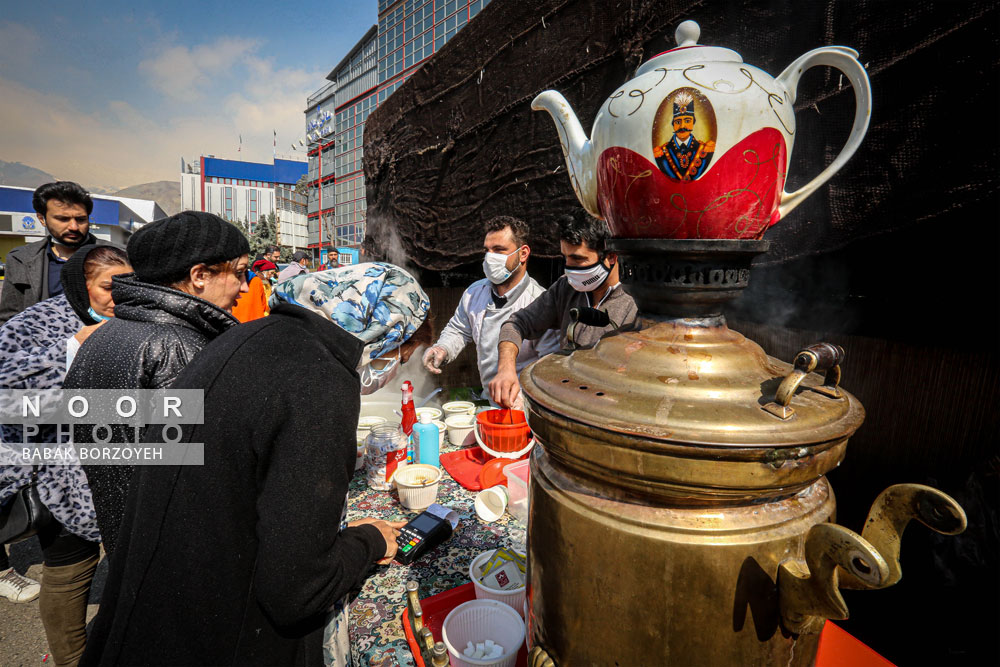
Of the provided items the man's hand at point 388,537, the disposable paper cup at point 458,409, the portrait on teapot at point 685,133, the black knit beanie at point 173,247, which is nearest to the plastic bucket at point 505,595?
the man's hand at point 388,537

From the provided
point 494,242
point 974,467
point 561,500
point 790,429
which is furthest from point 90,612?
point 974,467

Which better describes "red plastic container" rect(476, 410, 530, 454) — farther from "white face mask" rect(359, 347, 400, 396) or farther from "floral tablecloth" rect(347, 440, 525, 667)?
"white face mask" rect(359, 347, 400, 396)

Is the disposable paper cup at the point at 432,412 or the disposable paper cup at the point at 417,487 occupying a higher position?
the disposable paper cup at the point at 432,412

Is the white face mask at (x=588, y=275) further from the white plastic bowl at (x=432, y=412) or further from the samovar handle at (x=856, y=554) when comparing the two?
the samovar handle at (x=856, y=554)

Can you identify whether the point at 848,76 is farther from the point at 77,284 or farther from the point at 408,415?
the point at 77,284

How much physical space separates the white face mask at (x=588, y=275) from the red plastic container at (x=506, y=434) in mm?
835

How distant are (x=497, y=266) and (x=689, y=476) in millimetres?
2975

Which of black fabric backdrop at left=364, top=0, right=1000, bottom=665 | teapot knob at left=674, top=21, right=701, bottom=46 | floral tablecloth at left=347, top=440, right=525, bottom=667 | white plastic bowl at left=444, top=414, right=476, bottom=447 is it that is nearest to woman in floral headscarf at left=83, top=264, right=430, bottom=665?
floral tablecloth at left=347, top=440, right=525, bottom=667

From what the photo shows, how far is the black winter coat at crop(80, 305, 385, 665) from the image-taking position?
111 centimetres

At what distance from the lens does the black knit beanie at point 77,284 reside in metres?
2.43

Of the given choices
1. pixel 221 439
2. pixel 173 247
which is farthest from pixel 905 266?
pixel 173 247

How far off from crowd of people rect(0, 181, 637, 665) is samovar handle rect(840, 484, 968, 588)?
728 mm

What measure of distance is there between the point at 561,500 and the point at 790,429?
0.43 metres

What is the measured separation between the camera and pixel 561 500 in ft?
2.93
